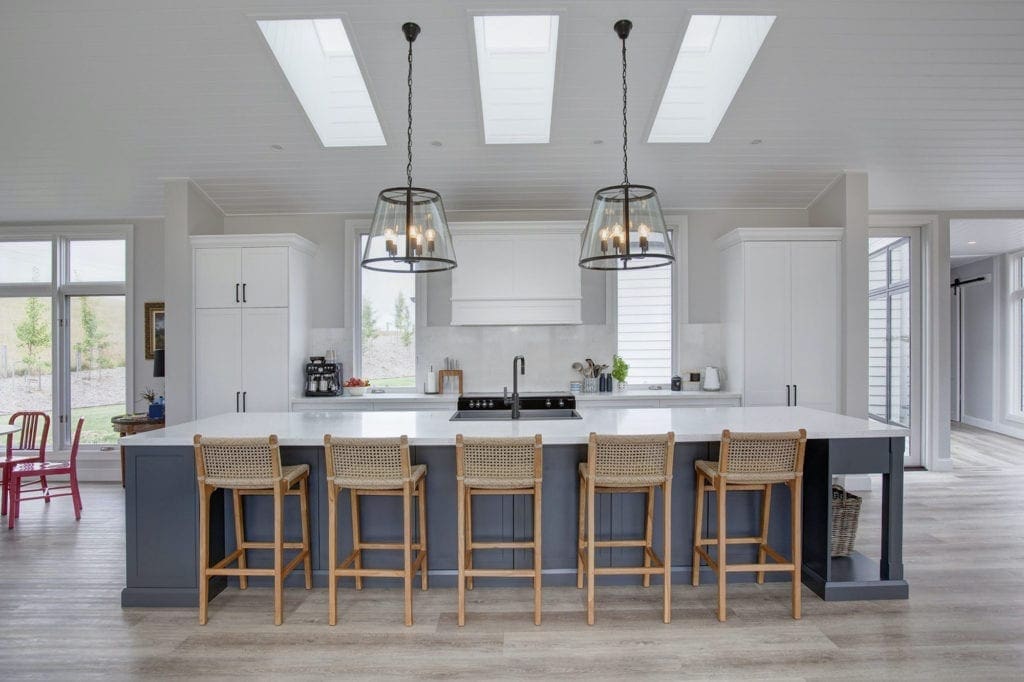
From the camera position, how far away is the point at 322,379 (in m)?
5.14

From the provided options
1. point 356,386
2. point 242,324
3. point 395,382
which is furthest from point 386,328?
point 242,324

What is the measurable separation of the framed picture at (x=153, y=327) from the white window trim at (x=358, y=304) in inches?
75.3

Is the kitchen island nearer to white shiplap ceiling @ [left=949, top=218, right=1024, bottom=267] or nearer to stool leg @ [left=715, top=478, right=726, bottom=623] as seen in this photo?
stool leg @ [left=715, top=478, right=726, bottom=623]

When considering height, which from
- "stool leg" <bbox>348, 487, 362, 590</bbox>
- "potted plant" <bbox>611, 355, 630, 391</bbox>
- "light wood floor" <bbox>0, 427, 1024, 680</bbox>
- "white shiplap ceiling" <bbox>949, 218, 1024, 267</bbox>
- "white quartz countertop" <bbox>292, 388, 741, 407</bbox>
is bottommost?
"light wood floor" <bbox>0, 427, 1024, 680</bbox>

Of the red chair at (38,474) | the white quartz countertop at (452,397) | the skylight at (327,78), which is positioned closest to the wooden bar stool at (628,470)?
the white quartz countertop at (452,397)

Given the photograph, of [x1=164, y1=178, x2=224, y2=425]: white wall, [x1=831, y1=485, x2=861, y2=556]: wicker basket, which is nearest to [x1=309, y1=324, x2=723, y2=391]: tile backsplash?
[x1=164, y1=178, x2=224, y2=425]: white wall

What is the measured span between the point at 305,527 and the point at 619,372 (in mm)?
3278

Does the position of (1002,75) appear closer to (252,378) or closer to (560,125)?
(560,125)

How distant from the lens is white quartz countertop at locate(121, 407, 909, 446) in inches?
108

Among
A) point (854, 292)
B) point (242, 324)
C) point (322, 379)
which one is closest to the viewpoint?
point (854, 292)

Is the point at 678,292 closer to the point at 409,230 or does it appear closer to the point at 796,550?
the point at 796,550

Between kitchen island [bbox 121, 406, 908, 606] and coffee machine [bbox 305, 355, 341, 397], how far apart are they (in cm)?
193

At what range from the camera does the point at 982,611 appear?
2746 mm

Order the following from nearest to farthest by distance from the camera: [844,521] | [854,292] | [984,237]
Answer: [844,521] → [854,292] → [984,237]
